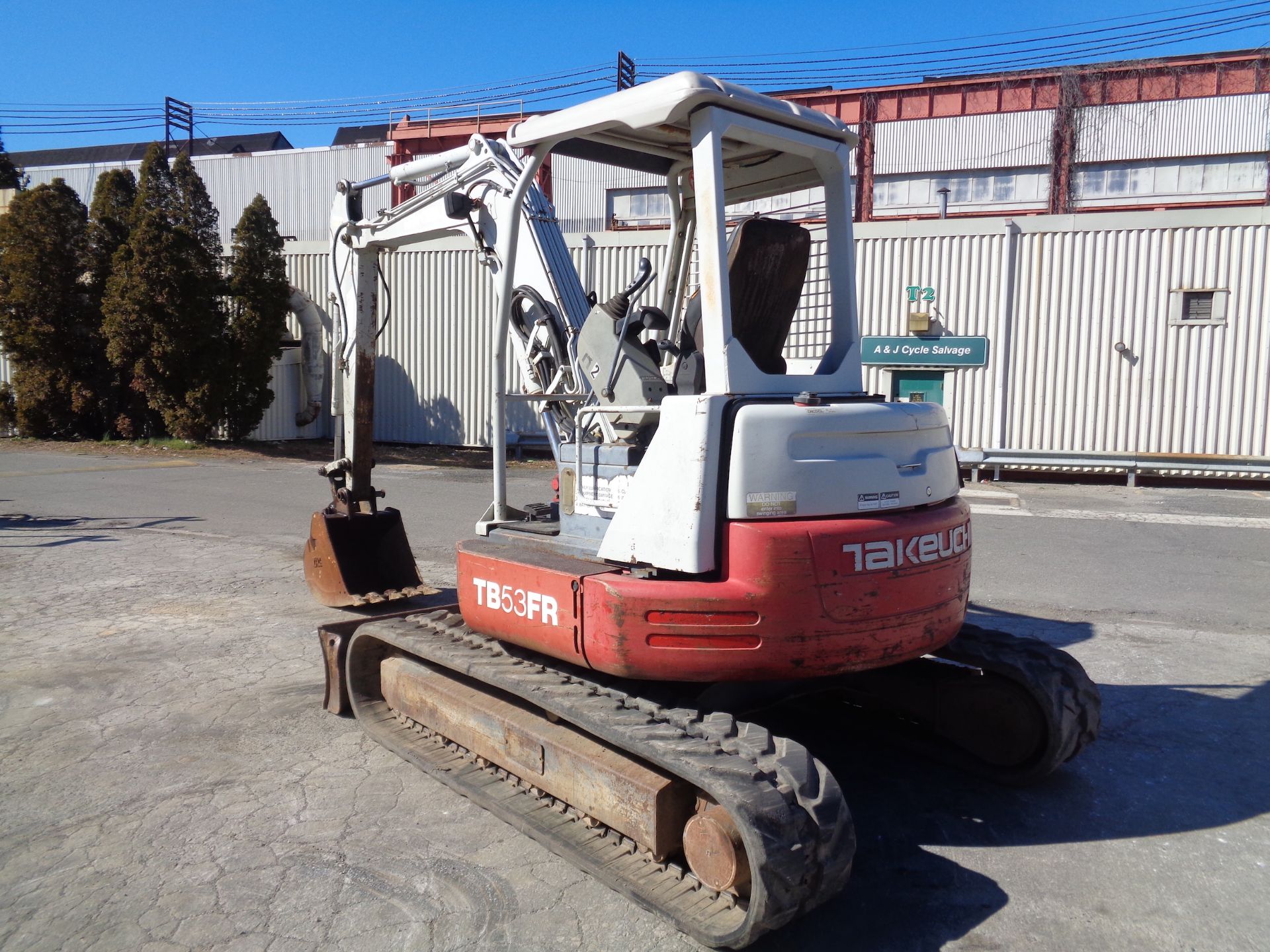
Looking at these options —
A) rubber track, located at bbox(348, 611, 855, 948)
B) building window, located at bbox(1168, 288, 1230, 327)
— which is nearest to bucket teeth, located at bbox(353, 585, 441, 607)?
rubber track, located at bbox(348, 611, 855, 948)

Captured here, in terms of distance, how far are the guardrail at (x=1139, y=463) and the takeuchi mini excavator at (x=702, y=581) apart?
13053 millimetres

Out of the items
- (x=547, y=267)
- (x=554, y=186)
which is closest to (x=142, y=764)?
(x=547, y=267)

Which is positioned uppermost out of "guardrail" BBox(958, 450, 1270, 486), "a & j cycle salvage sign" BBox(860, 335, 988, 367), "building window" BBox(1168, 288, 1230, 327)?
"building window" BBox(1168, 288, 1230, 327)

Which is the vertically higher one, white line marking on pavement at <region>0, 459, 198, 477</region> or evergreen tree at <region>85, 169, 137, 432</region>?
evergreen tree at <region>85, 169, 137, 432</region>

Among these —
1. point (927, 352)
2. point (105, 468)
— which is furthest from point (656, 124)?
point (105, 468)

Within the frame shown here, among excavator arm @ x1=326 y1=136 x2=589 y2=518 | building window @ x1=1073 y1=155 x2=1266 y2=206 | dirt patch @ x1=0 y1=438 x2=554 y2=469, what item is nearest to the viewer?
excavator arm @ x1=326 y1=136 x2=589 y2=518

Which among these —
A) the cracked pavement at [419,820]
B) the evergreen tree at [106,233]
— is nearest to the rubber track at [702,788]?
the cracked pavement at [419,820]

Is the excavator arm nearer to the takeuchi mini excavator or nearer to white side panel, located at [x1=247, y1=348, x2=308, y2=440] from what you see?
the takeuchi mini excavator

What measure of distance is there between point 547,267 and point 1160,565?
787 cm

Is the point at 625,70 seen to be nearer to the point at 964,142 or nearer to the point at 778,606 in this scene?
the point at 964,142

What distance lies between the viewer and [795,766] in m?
3.48

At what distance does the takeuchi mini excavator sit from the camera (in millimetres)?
3668

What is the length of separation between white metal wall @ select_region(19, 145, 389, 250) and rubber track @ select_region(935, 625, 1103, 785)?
32.4 m

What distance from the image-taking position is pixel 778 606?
3.70 m
